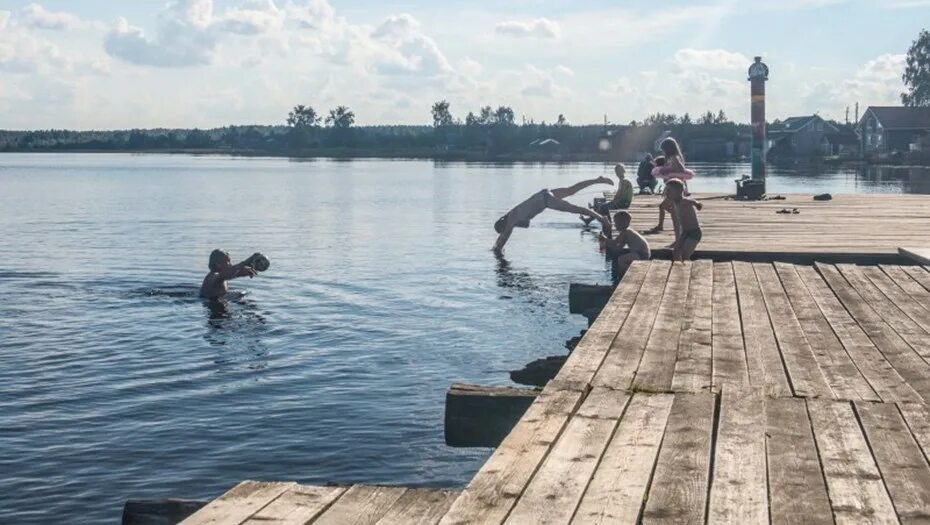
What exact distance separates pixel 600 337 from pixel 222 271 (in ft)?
46.2

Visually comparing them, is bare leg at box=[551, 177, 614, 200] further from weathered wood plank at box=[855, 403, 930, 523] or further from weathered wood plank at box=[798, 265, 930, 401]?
weathered wood plank at box=[855, 403, 930, 523]

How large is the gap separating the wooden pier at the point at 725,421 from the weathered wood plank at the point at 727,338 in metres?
0.02

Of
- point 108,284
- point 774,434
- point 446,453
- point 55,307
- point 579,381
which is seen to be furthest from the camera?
point 108,284

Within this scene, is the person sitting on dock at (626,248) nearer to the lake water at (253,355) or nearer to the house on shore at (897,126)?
the lake water at (253,355)

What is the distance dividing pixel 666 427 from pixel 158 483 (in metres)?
5.55

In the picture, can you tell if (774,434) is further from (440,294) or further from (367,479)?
(440,294)

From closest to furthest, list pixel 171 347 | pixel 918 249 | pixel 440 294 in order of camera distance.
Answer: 1. pixel 918 249
2. pixel 171 347
3. pixel 440 294

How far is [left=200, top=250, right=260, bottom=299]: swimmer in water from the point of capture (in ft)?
65.0

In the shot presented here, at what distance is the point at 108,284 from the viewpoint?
24531 millimetres

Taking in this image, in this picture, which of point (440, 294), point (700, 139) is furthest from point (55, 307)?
point (700, 139)

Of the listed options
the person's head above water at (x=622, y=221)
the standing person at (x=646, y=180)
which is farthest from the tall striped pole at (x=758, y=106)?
the person's head above water at (x=622, y=221)

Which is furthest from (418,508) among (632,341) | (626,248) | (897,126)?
(897,126)

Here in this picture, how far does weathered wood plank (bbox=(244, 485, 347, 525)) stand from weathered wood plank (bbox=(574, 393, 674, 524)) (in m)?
1.07

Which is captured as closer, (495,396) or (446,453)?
(495,396)
